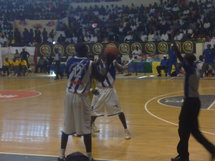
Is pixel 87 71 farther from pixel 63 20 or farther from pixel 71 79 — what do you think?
pixel 63 20

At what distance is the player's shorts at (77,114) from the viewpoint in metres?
5.52

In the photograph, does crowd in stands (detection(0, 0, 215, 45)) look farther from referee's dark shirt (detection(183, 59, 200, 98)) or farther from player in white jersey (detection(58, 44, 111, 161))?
player in white jersey (detection(58, 44, 111, 161))

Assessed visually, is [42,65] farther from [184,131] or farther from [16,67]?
[184,131]

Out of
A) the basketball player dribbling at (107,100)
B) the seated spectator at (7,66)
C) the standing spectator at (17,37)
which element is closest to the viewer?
the basketball player dribbling at (107,100)

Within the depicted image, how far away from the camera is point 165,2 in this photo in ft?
90.7

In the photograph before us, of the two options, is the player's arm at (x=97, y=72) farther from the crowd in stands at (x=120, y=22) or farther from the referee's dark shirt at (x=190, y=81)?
the crowd in stands at (x=120, y=22)

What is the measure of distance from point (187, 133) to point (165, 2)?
2322 centimetres

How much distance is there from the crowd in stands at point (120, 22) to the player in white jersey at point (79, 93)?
675 inches

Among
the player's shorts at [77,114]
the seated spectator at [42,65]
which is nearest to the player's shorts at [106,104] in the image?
the player's shorts at [77,114]

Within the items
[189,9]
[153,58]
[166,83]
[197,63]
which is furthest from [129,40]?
[197,63]

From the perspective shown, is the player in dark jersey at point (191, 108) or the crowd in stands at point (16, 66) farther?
the crowd in stands at point (16, 66)

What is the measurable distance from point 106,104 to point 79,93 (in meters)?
1.70

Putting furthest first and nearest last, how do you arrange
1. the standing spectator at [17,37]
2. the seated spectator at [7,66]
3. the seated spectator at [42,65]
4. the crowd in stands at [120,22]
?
the standing spectator at [17,37]
the crowd in stands at [120,22]
the seated spectator at [42,65]
the seated spectator at [7,66]

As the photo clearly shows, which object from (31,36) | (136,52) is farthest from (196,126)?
(31,36)
